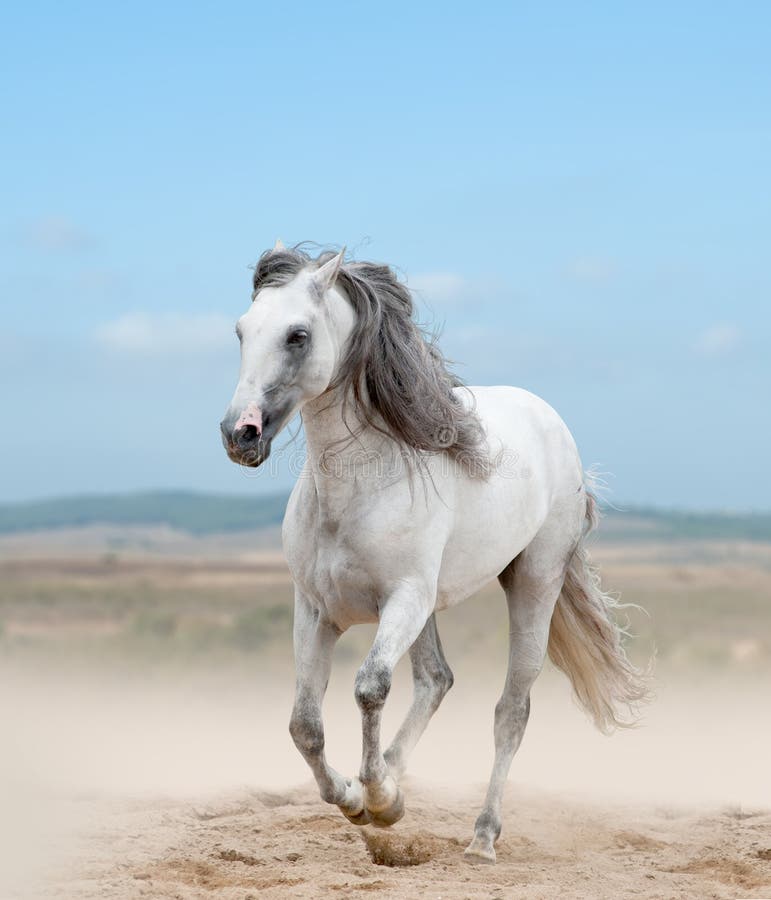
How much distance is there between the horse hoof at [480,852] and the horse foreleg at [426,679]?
1.99ft

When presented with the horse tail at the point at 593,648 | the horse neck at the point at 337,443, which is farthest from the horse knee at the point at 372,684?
the horse tail at the point at 593,648

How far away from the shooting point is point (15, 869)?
558 centimetres

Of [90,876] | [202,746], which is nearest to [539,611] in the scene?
[90,876]

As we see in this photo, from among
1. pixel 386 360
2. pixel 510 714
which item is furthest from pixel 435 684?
pixel 386 360

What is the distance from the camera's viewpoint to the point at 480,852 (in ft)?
19.0

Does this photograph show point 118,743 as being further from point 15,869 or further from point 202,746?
point 15,869

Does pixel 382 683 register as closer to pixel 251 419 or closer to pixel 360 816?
pixel 360 816

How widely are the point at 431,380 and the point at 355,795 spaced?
185 centimetres

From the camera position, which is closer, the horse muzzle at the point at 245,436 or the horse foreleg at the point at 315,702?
the horse muzzle at the point at 245,436

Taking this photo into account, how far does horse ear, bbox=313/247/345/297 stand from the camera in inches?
186

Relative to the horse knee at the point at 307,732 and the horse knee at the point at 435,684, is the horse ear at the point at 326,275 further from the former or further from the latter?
the horse knee at the point at 435,684

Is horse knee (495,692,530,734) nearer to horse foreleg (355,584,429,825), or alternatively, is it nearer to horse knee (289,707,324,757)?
horse foreleg (355,584,429,825)

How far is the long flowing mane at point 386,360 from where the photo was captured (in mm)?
4848

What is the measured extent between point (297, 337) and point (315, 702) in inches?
63.2
